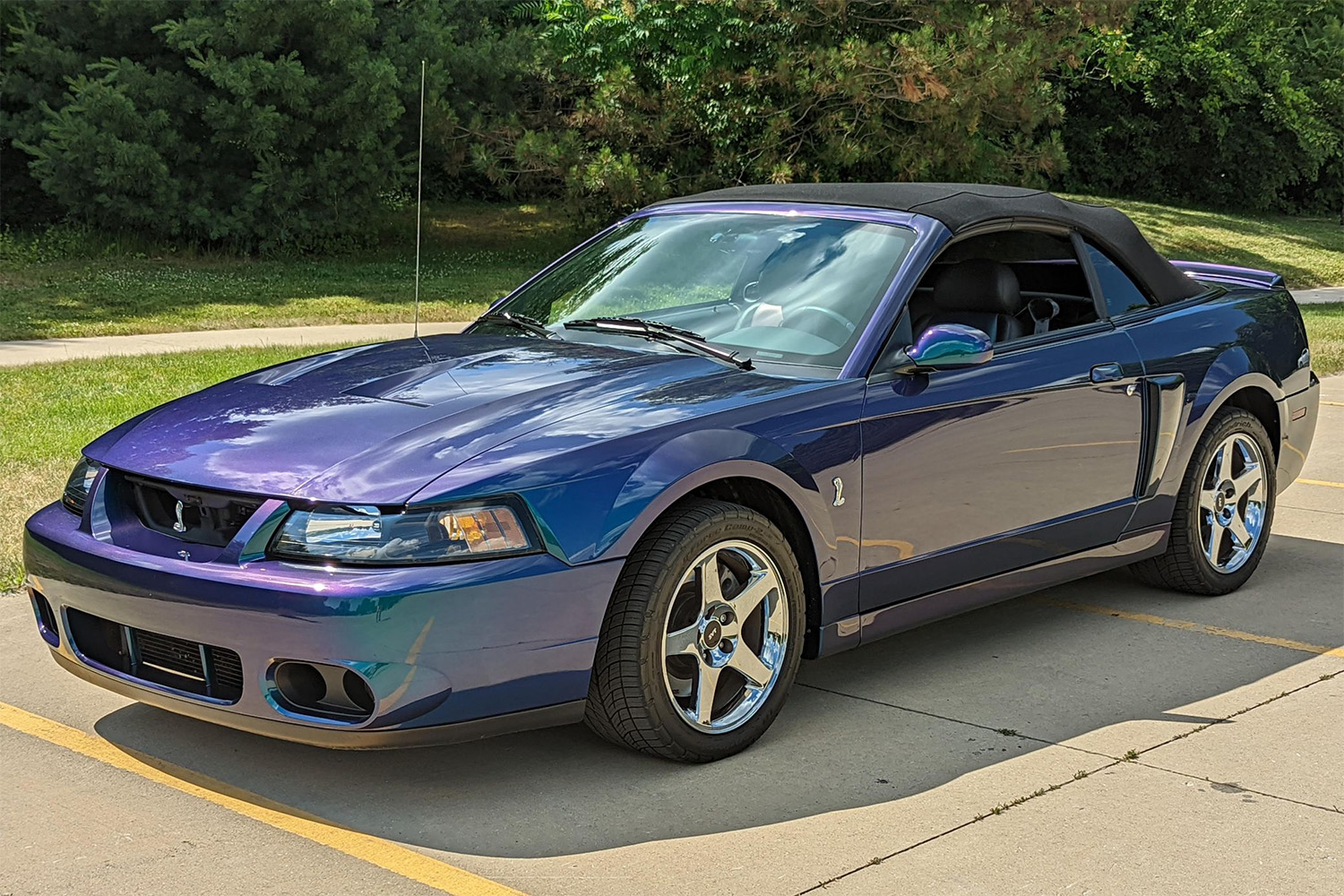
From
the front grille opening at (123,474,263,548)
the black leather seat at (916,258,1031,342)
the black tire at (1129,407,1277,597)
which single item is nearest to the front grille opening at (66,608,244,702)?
the front grille opening at (123,474,263,548)

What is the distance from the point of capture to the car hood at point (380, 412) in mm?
3869

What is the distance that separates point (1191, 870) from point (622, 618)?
58.1 inches

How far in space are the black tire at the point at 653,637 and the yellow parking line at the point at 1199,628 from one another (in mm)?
2178

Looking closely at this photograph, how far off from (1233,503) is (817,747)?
101 inches

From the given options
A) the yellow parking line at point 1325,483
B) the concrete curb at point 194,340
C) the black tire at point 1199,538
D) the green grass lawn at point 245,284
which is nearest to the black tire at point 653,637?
the black tire at point 1199,538

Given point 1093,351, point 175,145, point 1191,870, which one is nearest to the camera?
point 1191,870

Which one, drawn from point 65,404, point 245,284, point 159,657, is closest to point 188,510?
point 159,657

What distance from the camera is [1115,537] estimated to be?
5.57 m

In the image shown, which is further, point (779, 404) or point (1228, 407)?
point (1228, 407)

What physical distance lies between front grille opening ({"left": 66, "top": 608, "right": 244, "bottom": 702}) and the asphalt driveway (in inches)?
12.1

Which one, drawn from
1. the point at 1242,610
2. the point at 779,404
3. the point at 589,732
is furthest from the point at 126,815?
the point at 1242,610

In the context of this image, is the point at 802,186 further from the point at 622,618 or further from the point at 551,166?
the point at 551,166

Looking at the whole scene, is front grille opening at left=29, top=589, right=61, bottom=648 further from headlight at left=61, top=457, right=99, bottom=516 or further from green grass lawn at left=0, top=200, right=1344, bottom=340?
green grass lawn at left=0, top=200, right=1344, bottom=340

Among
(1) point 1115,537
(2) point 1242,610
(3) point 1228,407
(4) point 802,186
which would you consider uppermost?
(4) point 802,186
